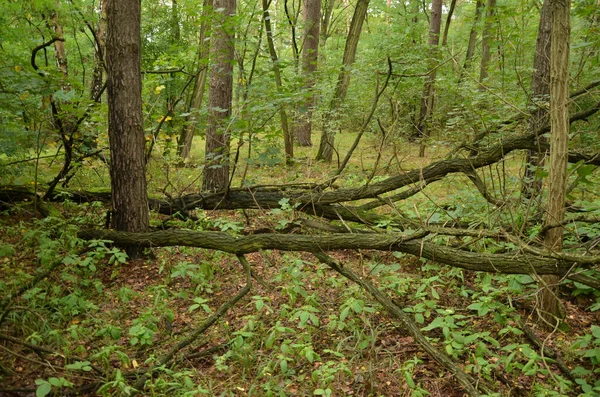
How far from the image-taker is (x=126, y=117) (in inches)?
191

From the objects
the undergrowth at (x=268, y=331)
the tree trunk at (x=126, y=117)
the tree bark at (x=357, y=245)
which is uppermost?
the tree trunk at (x=126, y=117)

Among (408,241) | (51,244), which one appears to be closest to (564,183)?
(408,241)

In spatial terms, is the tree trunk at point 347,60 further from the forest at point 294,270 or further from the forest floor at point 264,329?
the forest floor at point 264,329

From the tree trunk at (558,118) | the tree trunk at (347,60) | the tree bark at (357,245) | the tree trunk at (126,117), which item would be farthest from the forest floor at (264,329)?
the tree trunk at (347,60)

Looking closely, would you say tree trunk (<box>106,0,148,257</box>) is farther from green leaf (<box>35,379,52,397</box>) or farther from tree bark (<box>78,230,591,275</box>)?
green leaf (<box>35,379,52,397</box>)

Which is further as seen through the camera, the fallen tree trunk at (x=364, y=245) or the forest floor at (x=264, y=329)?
the fallen tree trunk at (x=364, y=245)

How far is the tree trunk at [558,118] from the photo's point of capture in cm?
324

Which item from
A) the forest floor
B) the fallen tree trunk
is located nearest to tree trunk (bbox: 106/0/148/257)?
the fallen tree trunk

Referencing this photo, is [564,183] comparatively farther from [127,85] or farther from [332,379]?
[127,85]

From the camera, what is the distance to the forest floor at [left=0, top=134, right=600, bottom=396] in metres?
3.24

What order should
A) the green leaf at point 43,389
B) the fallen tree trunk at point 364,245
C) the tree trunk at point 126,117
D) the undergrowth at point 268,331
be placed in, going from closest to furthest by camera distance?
the green leaf at point 43,389
the undergrowth at point 268,331
the fallen tree trunk at point 364,245
the tree trunk at point 126,117

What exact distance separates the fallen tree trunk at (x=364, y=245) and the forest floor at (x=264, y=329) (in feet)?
0.81

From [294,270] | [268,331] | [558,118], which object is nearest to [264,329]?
[268,331]

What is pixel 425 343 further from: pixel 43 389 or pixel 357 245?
pixel 43 389
